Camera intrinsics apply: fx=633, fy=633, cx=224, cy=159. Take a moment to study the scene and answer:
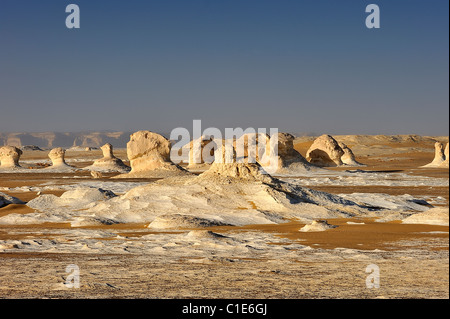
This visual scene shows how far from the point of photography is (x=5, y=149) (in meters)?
37.1

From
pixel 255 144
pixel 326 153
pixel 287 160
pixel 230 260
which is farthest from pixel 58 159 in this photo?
pixel 230 260

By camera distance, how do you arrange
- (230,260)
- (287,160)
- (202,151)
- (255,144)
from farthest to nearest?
(202,151) → (255,144) → (287,160) → (230,260)

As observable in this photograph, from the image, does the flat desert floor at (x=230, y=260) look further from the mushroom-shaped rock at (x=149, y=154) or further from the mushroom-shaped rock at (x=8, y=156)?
the mushroom-shaped rock at (x=8, y=156)

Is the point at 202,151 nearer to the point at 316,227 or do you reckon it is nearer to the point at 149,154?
the point at 149,154

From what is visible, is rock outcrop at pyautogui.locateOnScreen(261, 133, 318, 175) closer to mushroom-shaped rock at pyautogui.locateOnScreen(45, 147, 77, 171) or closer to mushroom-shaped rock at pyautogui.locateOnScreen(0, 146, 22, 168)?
mushroom-shaped rock at pyautogui.locateOnScreen(45, 147, 77, 171)

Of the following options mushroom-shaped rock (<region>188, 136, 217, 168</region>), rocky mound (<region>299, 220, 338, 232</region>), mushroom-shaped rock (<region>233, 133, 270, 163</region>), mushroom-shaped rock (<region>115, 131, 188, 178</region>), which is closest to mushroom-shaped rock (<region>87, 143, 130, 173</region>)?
mushroom-shaped rock (<region>188, 136, 217, 168</region>)

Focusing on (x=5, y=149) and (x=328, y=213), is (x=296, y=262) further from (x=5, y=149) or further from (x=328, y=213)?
(x=5, y=149)

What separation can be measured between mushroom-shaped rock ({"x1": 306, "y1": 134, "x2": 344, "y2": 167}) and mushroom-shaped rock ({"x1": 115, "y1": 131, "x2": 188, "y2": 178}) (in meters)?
12.1

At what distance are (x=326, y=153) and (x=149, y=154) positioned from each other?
1311cm

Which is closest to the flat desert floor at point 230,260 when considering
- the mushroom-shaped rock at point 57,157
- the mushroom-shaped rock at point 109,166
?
the mushroom-shaped rock at point 109,166

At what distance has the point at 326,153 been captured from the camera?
124 ft

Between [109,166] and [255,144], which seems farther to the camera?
[109,166]

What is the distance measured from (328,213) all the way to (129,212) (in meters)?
4.24

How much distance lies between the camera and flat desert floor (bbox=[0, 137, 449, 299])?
20.2 feet
